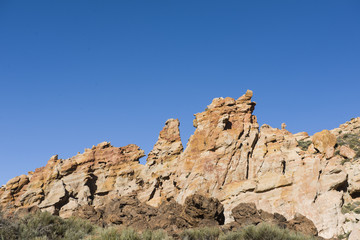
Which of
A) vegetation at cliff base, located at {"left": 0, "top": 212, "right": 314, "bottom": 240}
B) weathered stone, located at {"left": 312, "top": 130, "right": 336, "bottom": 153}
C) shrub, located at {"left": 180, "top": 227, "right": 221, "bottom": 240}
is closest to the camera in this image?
vegetation at cliff base, located at {"left": 0, "top": 212, "right": 314, "bottom": 240}

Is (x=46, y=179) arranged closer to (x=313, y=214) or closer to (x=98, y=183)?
(x=98, y=183)

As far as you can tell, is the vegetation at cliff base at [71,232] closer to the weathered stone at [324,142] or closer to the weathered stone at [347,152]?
the weathered stone at [347,152]

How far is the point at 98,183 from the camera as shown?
50594 mm

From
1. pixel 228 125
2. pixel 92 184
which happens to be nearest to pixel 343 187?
pixel 228 125

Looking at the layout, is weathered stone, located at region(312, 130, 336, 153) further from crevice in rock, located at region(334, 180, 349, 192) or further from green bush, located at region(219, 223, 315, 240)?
green bush, located at region(219, 223, 315, 240)

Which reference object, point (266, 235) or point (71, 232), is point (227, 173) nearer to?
point (266, 235)

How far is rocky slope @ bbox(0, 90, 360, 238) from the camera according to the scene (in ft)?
91.6

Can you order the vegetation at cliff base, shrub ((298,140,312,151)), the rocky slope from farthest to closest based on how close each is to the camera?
shrub ((298,140,312,151))
the rocky slope
the vegetation at cliff base

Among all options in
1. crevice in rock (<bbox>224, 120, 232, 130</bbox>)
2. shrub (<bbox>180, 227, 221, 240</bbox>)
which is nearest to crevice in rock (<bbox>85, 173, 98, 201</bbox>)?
crevice in rock (<bbox>224, 120, 232, 130</bbox>)

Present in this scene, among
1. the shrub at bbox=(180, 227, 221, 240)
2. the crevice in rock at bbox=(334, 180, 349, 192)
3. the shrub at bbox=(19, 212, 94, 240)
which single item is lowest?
the shrub at bbox=(180, 227, 221, 240)

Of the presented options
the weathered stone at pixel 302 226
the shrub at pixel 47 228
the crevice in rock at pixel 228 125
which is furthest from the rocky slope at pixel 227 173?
the shrub at pixel 47 228

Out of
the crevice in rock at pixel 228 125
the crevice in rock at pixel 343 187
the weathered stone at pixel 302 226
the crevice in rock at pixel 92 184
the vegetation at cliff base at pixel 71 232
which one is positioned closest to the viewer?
the vegetation at cliff base at pixel 71 232

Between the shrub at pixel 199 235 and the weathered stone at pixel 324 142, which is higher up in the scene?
the weathered stone at pixel 324 142

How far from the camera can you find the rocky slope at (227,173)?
2792cm
